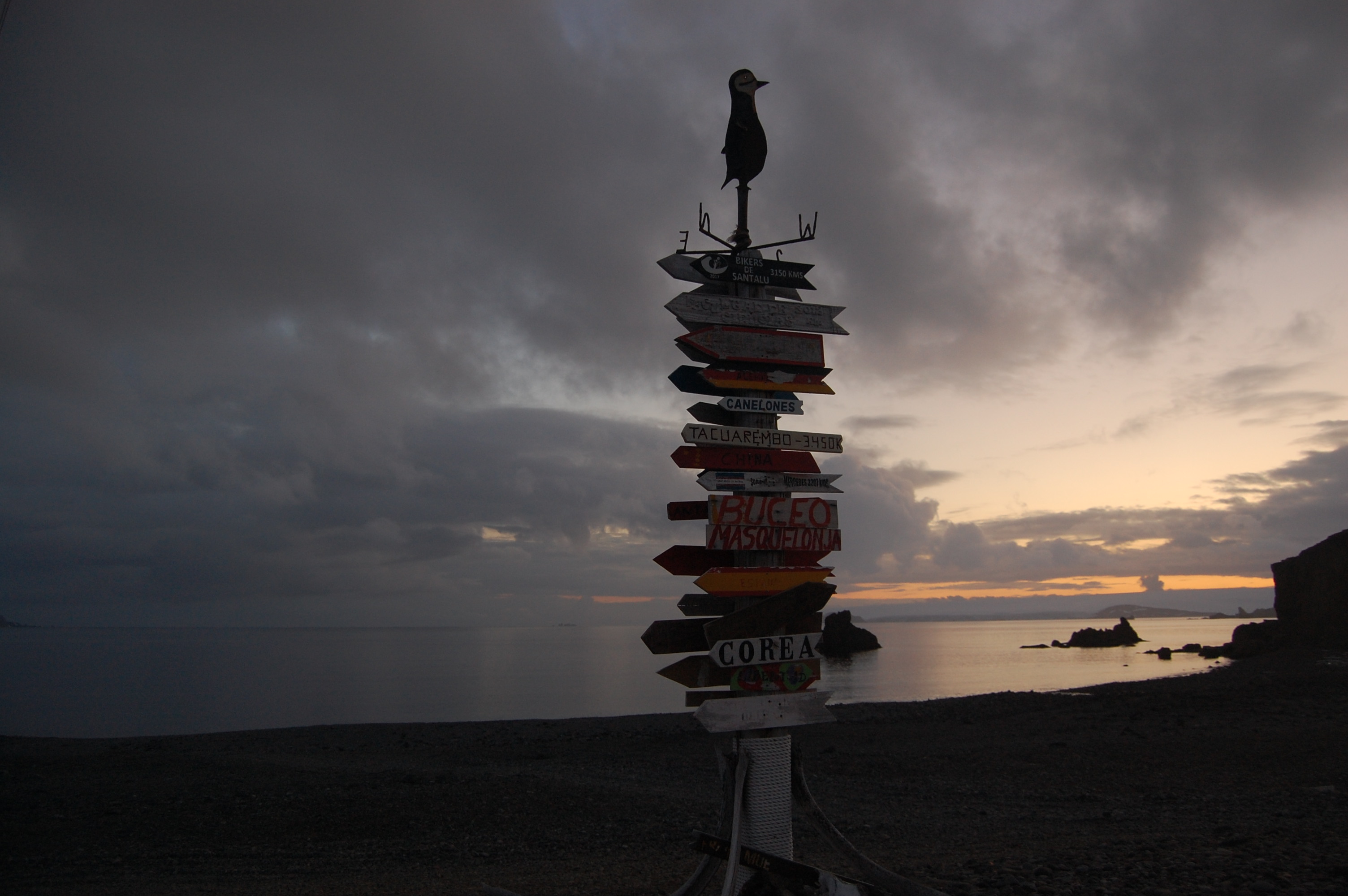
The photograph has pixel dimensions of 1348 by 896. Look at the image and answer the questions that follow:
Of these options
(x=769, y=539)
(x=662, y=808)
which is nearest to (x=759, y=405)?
(x=769, y=539)

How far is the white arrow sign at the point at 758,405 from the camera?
7.20 m

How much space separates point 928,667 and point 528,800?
3127 inches

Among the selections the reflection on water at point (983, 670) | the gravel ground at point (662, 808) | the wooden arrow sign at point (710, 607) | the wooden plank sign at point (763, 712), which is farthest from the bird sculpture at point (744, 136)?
the reflection on water at point (983, 670)

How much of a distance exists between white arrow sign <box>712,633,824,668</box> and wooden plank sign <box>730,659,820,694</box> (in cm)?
7

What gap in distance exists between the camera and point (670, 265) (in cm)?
726

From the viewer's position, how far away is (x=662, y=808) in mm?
12586

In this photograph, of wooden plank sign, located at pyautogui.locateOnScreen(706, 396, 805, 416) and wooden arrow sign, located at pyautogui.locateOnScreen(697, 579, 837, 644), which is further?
wooden plank sign, located at pyautogui.locateOnScreen(706, 396, 805, 416)

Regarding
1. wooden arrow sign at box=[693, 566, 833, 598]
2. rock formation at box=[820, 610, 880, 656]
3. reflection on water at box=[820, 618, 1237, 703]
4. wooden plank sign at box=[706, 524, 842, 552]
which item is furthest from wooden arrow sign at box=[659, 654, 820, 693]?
rock formation at box=[820, 610, 880, 656]

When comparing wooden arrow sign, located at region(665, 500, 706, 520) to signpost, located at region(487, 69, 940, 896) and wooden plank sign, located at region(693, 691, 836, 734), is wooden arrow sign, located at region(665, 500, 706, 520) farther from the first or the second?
wooden plank sign, located at region(693, 691, 836, 734)

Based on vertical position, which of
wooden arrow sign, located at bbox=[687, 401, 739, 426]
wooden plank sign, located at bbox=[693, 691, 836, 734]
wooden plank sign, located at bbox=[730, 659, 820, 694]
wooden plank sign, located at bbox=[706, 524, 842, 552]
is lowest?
wooden plank sign, located at bbox=[693, 691, 836, 734]

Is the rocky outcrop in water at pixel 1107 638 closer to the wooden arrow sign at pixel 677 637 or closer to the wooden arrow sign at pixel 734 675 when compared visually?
the wooden arrow sign at pixel 734 675

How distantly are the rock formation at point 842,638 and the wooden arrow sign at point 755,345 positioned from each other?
4039 inches

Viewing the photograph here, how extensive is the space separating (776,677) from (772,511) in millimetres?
1475

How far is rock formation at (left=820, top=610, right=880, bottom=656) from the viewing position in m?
109
